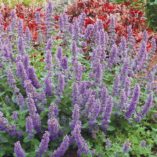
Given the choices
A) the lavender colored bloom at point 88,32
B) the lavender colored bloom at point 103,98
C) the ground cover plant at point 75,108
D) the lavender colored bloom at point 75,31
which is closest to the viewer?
the ground cover plant at point 75,108

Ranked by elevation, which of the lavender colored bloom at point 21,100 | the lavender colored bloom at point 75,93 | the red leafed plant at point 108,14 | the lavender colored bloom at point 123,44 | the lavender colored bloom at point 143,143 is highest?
the lavender colored bloom at point 123,44

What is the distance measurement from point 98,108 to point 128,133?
68 cm

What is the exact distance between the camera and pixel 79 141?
11.3 feet

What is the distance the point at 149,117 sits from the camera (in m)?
4.48

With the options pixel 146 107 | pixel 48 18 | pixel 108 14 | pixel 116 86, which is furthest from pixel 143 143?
pixel 108 14

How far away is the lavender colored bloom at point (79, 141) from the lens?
3395mm

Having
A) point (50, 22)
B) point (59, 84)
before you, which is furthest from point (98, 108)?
point (50, 22)

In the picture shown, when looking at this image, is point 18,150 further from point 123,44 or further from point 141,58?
point 123,44

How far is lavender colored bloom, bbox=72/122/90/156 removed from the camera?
11.1 ft

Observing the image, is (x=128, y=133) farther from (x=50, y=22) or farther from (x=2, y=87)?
(x=50, y=22)

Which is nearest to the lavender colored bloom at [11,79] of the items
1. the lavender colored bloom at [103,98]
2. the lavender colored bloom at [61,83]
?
the lavender colored bloom at [61,83]

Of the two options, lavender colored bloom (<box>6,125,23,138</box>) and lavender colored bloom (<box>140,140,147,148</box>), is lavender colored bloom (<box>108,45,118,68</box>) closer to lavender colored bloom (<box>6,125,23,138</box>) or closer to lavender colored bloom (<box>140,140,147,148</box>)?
lavender colored bloom (<box>140,140,147,148</box>)

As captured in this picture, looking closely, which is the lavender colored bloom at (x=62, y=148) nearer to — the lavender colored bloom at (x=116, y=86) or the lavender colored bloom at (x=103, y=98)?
the lavender colored bloom at (x=103, y=98)

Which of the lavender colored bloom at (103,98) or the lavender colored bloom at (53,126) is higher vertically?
the lavender colored bloom at (103,98)
